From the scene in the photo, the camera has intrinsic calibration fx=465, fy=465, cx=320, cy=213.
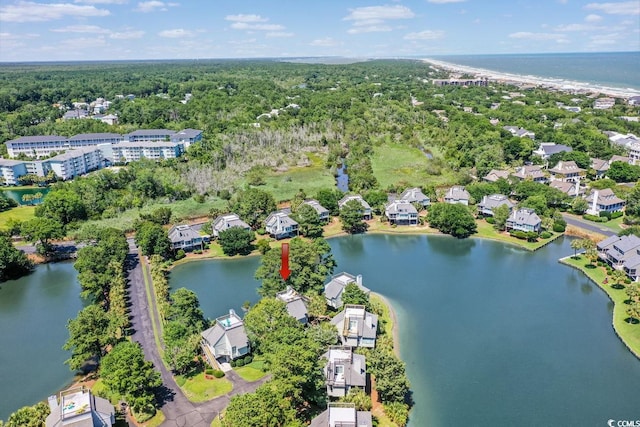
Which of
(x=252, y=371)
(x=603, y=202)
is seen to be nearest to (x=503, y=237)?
(x=603, y=202)

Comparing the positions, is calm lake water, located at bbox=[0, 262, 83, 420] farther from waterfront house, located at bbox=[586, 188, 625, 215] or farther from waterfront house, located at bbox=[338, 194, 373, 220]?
waterfront house, located at bbox=[586, 188, 625, 215]

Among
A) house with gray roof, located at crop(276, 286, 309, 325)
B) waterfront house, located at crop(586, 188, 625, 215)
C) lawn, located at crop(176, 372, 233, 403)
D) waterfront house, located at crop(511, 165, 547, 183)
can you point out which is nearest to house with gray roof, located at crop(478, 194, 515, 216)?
waterfront house, located at crop(586, 188, 625, 215)


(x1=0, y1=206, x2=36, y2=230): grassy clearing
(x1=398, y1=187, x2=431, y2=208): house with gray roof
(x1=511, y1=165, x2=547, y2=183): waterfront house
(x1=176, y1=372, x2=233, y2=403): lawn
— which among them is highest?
(x1=511, y1=165, x2=547, y2=183): waterfront house

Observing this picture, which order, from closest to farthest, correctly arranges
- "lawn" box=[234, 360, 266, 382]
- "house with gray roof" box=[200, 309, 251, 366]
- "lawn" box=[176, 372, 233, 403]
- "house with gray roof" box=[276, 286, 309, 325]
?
1. "lawn" box=[176, 372, 233, 403]
2. "lawn" box=[234, 360, 266, 382]
3. "house with gray roof" box=[200, 309, 251, 366]
4. "house with gray roof" box=[276, 286, 309, 325]

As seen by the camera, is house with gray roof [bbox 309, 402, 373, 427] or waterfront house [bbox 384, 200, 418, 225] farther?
waterfront house [bbox 384, 200, 418, 225]

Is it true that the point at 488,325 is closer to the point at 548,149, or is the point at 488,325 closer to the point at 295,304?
the point at 295,304

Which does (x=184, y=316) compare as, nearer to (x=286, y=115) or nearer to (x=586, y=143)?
(x=586, y=143)

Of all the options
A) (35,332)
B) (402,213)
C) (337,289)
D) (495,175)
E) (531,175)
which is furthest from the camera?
(495,175)

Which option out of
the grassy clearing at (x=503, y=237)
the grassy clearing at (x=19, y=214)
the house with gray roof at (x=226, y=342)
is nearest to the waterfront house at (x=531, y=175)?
the grassy clearing at (x=503, y=237)
